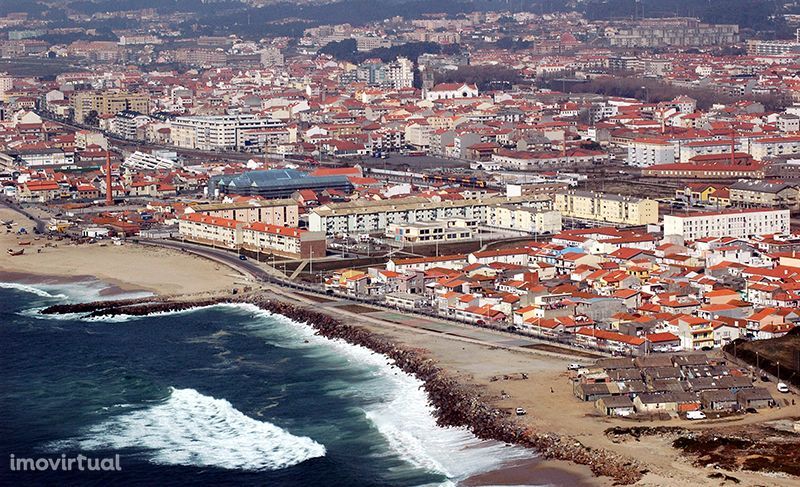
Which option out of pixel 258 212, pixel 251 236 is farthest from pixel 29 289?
pixel 258 212

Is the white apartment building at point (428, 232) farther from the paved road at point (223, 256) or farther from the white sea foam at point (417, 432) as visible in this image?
the white sea foam at point (417, 432)

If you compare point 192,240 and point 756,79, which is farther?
point 756,79

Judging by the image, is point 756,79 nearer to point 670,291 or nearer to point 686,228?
point 686,228

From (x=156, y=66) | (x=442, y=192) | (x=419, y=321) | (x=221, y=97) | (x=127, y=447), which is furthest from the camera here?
(x=156, y=66)

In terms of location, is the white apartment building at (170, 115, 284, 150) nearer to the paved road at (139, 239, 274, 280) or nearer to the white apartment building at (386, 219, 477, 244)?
the paved road at (139, 239, 274, 280)

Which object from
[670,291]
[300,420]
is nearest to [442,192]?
[670,291]

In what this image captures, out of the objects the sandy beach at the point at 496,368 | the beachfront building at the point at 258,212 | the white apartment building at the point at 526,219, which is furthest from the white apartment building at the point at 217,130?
the sandy beach at the point at 496,368

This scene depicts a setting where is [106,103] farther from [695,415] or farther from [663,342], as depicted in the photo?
[695,415]
